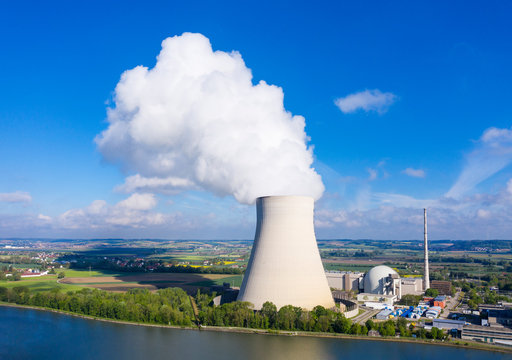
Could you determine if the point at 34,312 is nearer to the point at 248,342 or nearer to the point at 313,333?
the point at 248,342

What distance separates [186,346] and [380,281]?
1346cm

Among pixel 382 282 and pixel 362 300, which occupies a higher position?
pixel 382 282

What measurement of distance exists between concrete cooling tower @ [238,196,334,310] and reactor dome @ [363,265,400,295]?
31.1 ft

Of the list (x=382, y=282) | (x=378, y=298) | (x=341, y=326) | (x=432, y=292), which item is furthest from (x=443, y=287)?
(x=341, y=326)

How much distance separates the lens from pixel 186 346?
38.7 feet

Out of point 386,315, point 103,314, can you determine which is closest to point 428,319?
point 386,315

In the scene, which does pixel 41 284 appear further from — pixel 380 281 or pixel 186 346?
pixel 380 281

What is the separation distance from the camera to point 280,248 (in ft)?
42.5

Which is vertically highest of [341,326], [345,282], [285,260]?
[285,260]

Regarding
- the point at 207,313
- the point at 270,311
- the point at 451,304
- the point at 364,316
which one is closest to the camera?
the point at 270,311

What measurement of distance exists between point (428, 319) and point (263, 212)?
792 cm

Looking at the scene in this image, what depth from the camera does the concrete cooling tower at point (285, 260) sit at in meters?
13.0

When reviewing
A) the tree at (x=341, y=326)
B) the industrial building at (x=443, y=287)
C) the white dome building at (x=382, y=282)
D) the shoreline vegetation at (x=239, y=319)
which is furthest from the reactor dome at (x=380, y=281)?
the tree at (x=341, y=326)

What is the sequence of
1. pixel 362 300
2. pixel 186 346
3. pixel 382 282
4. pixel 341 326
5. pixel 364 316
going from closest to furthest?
pixel 186 346
pixel 341 326
pixel 364 316
pixel 362 300
pixel 382 282
